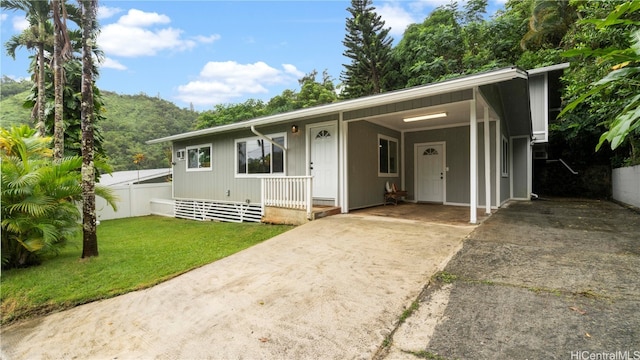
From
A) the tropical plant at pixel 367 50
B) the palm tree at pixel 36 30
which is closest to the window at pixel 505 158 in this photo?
the tropical plant at pixel 367 50

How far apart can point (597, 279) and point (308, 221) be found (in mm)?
4547

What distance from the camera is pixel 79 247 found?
5516mm

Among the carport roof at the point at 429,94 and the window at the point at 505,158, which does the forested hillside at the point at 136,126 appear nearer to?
the carport roof at the point at 429,94

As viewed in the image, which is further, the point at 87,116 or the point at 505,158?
the point at 505,158

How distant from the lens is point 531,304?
2.40 metres

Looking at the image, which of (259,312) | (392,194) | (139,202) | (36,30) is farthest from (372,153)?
(36,30)

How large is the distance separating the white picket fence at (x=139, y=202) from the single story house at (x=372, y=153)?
3.74ft

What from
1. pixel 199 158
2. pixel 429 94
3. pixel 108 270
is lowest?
pixel 108 270

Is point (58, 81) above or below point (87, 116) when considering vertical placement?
above

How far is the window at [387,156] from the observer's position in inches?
327

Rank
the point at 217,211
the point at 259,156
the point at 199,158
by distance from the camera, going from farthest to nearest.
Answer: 1. the point at 199,158
2. the point at 217,211
3. the point at 259,156

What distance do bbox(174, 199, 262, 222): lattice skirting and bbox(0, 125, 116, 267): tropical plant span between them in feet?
13.7

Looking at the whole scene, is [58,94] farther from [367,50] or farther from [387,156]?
[367,50]

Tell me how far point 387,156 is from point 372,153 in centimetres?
93
